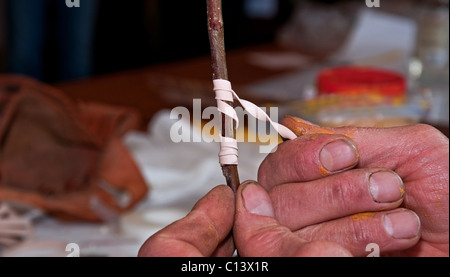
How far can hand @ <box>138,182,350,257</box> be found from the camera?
234mm

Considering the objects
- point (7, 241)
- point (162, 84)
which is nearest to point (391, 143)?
point (7, 241)

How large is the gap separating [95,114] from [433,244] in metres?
0.38

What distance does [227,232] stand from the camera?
0.26m

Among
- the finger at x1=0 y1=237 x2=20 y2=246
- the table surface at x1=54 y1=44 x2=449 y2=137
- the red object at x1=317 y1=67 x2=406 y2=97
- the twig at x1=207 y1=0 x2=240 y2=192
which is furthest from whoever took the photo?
the table surface at x1=54 y1=44 x2=449 y2=137

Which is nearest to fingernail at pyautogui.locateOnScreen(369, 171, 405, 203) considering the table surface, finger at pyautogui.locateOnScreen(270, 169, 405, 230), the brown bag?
finger at pyautogui.locateOnScreen(270, 169, 405, 230)

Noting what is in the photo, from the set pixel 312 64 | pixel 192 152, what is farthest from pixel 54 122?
pixel 312 64

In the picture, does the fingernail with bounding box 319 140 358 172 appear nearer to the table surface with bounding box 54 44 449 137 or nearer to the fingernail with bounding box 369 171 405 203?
the fingernail with bounding box 369 171 405 203

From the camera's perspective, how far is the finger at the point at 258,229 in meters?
0.24

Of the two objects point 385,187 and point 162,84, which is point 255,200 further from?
point 162,84

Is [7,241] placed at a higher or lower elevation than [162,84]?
lower

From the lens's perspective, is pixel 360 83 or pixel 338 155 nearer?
pixel 338 155

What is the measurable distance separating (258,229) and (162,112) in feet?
1.43

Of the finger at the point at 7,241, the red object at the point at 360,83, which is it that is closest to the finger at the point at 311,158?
the finger at the point at 7,241
